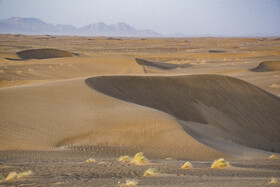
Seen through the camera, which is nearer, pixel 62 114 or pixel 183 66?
pixel 62 114

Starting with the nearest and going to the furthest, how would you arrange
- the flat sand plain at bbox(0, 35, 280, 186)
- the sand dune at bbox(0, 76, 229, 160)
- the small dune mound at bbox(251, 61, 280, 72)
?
the flat sand plain at bbox(0, 35, 280, 186)
the sand dune at bbox(0, 76, 229, 160)
the small dune mound at bbox(251, 61, 280, 72)

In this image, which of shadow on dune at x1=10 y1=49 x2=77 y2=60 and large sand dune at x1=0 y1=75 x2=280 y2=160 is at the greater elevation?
shadow on dune at x1=10 y1=49 x2=77 y2=60

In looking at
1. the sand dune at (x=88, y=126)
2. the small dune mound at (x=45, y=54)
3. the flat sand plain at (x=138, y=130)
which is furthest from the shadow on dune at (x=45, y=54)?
the sand dune at (x=88, y=126)

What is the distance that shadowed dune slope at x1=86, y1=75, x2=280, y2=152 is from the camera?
15289 mm

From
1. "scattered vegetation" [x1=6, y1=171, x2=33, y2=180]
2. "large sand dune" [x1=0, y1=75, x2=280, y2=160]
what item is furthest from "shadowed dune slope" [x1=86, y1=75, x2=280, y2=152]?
"scattered vegetation" [x1=6, y1=171, x2=33, y2=180]

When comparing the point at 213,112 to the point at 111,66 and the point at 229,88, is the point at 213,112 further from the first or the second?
the point at 111,66

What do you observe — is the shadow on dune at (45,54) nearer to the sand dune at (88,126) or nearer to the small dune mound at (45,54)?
the small dune mound at (45,54)

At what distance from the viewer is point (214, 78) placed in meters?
20.6

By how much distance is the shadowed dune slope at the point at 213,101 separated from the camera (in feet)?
50.2

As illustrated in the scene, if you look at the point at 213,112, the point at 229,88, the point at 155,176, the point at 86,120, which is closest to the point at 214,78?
the point at 229,88

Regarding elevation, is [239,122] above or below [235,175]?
below

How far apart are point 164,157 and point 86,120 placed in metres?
3.15

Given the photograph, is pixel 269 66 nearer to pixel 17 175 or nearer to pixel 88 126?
pixel 88 126

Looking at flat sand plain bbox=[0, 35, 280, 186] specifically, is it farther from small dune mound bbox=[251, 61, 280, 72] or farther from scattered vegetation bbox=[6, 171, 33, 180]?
small dune mound bbox=[251, 61, 280, 72]
